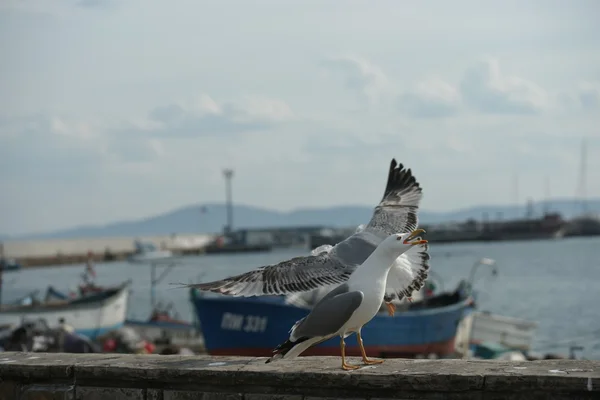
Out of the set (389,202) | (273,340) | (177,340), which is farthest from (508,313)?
(389,202)

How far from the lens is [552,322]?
36906 mm

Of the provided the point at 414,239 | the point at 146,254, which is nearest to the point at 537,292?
the point at 414,239

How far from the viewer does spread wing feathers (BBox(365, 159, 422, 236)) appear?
6.69m

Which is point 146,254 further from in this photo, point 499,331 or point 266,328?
point 266,328

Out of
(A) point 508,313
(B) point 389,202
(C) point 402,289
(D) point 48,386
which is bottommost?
(A) point 508,313

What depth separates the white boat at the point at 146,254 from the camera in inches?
4447

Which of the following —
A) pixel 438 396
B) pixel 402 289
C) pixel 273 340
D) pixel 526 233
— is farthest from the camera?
pixel 526 233

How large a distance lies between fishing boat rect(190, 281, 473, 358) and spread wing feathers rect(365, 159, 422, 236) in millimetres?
11330

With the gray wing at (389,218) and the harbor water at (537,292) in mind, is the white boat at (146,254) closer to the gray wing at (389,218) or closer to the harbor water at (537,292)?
the harbor water at (537,292)

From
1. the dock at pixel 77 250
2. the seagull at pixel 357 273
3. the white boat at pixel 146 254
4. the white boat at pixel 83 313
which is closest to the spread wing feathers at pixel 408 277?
the seagull at pixel 357 273

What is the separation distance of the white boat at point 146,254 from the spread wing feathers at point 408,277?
10584 cm

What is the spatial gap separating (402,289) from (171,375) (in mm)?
1843

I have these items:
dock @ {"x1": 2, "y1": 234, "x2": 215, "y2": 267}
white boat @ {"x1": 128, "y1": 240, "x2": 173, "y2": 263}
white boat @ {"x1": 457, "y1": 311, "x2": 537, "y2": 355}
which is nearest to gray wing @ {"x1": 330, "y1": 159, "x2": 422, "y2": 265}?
white boat @ {"x1": 457, "y1": 311, "x2": 537, "y2": 355}

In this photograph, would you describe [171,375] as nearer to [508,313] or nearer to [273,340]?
[273,340]
